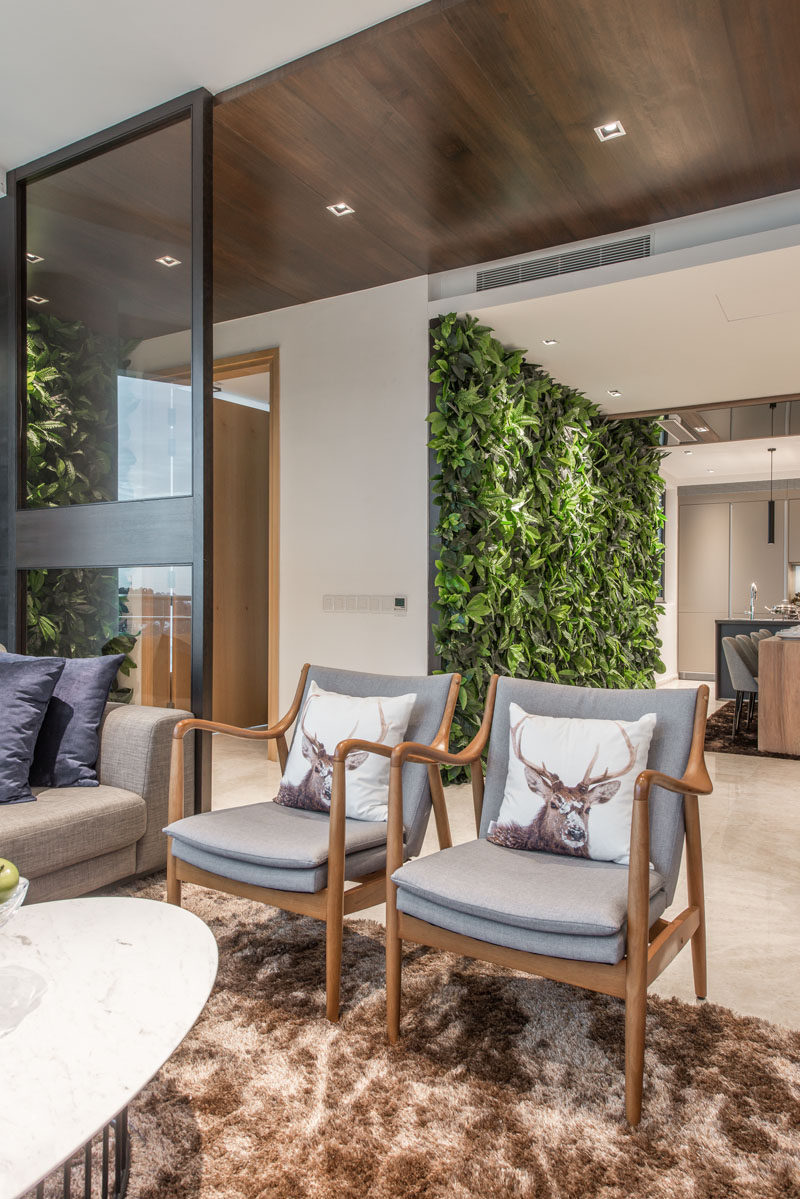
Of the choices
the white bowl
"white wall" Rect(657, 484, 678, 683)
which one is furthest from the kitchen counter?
the white bowl

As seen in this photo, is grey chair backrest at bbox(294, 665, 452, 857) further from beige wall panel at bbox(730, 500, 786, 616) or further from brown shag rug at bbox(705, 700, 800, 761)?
beige wall panel at bbox(730, 500, 786, 616)

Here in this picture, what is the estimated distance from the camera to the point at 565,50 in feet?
8.73

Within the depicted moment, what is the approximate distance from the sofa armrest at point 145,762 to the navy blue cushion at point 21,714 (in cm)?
26

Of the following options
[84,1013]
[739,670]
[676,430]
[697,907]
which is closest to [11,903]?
[84,1013]

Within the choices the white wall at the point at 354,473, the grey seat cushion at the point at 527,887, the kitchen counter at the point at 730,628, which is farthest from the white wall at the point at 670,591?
the grey seat cushion at the point at 527,887

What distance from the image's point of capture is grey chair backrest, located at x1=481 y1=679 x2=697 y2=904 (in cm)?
200

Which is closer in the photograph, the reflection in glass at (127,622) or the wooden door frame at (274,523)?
the reflection in glass at (127,622)

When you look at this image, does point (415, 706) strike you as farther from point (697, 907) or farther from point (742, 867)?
point (742, 867)

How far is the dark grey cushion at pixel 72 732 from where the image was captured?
272 cm

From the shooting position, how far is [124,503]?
3244 mm

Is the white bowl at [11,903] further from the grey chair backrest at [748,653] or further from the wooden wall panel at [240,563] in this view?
the grey chair backrest at [748,653]

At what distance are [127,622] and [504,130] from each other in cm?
245

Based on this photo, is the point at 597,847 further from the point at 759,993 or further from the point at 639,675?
the point at 639,675

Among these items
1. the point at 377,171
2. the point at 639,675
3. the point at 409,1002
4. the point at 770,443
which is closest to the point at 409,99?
the point at 377,171
